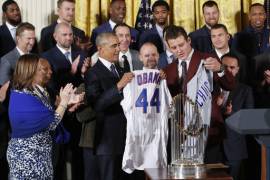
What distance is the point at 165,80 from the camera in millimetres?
4465

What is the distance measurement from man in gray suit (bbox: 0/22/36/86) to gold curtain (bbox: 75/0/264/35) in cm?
156

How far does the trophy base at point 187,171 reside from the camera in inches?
134

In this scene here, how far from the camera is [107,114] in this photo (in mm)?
4555

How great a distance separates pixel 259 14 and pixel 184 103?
248cm

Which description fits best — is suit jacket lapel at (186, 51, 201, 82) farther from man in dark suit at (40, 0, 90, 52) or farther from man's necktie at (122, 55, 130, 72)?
man in dark suit at (40, 0, 90, 52)

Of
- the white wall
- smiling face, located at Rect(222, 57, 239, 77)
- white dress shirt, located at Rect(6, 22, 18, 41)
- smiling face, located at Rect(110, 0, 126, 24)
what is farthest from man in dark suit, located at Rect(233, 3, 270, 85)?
white dress shirt, located at Rect(6, 22, 18, 41)

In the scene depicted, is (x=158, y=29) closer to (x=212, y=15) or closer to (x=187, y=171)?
(x=212, y=15)

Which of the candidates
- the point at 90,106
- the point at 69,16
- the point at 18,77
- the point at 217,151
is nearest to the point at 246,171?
the point at 217,151

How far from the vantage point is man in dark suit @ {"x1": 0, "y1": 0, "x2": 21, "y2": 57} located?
5543mm

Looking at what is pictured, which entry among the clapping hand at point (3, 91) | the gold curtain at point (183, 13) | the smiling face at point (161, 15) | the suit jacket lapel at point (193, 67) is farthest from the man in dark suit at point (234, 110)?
the gold curtain at point (183, 13)

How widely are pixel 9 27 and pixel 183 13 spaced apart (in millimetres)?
2273

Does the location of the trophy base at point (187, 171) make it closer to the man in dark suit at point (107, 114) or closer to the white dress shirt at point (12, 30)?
the man in dark suit at point (107, 114)

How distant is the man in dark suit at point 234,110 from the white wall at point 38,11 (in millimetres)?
2419

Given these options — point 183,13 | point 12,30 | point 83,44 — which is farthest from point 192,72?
point 183,13
